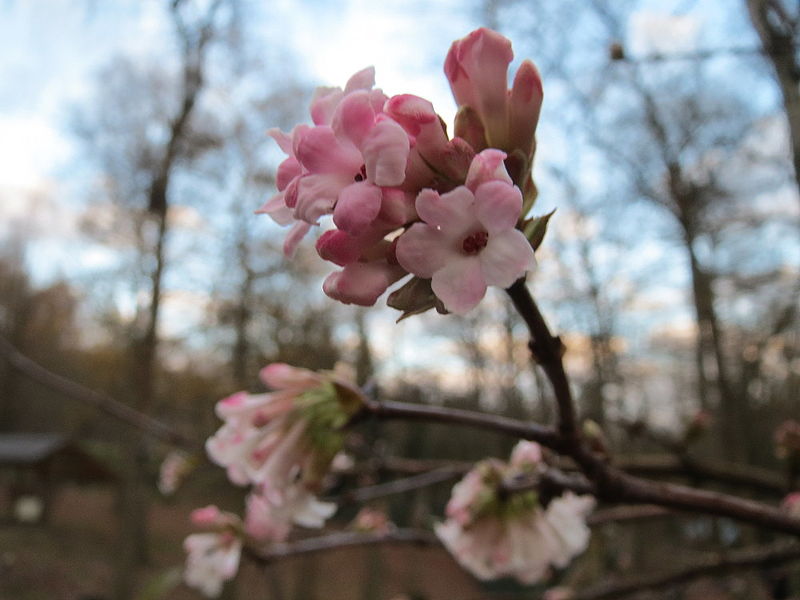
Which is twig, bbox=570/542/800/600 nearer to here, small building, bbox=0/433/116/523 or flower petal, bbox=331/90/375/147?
flower petal, bbox=331/90/375/147

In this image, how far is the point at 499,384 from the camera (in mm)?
6535

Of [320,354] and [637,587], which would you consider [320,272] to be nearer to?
[320,354]

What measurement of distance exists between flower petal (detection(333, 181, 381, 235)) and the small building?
30.1 ft

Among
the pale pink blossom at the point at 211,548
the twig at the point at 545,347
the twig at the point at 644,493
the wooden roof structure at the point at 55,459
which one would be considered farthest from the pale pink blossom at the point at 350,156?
the wooden roof structure at the point at 55,459

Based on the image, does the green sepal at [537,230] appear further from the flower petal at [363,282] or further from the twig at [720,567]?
the twig at [720,567]

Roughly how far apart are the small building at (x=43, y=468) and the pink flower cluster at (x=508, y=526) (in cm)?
881

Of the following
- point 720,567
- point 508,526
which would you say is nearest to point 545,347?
point 508,526

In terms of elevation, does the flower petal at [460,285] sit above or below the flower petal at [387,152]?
below

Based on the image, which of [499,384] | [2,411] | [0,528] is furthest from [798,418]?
[2,411]

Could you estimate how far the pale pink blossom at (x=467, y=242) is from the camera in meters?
0.32

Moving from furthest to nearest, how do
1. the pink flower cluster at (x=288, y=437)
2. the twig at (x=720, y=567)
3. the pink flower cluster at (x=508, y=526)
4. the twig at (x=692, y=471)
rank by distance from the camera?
the twig at (x=692, y=471), the twig at (x=720, y=567), the pink flower cluster at (x=508, y=526), the pink flower cluster at (x=288, y=437)

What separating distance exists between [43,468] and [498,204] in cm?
1021

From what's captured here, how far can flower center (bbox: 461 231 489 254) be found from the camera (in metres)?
0.35

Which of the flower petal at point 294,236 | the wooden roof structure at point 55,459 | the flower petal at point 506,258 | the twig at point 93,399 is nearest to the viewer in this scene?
the flower petal at point 506,258
